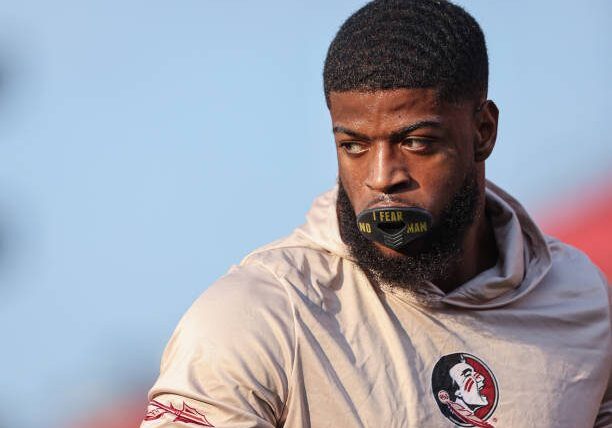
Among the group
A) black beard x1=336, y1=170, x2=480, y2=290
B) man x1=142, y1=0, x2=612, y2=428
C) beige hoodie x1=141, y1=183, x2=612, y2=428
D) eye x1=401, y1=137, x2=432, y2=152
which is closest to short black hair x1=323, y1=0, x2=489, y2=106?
man x1=142, y1=0, x2=612, y2=428

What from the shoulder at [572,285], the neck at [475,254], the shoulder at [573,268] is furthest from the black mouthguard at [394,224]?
the shoulder at [573,268]

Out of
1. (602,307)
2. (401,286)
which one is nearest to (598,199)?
(602,307)

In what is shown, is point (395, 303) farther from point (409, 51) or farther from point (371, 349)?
point (409, 51)

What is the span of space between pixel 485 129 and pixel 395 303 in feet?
1.54

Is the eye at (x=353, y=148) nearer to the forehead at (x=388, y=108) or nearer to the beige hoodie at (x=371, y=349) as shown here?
the forehead at (x=388, y=108)

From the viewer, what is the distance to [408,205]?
8.78ft

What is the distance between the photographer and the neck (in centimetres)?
293

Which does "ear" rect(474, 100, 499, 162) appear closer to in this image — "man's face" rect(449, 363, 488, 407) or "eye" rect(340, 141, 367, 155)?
"eye" rect(340, 141, 367, 155)

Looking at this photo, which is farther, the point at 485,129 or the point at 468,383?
the point at 485,129

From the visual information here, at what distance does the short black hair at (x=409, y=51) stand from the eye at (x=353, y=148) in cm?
11

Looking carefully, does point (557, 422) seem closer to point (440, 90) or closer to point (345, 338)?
point (345, 338)

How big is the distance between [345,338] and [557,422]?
1.64 ft

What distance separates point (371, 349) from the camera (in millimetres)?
2668

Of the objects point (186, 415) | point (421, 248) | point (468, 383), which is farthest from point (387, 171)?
point (186, 415)
